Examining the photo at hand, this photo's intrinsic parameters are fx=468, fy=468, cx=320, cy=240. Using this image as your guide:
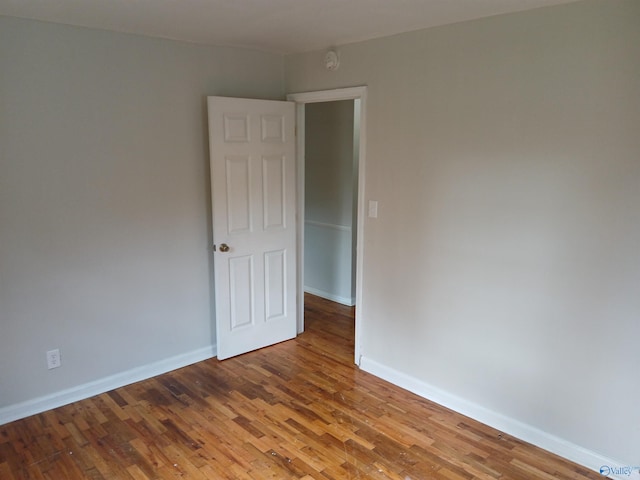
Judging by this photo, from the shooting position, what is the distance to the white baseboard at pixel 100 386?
2801 millimetres

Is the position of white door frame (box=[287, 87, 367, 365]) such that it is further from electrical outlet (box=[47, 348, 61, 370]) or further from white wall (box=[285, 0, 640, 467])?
electrical outlet (box=[47, 348, 61, 370])

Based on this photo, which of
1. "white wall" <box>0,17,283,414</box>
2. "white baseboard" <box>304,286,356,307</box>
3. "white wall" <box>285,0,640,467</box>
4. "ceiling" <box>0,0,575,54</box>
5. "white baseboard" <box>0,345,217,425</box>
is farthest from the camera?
"white baseboard" <box>304,286,356,307</box>

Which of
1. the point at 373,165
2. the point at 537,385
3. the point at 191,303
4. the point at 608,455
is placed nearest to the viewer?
the point at 608,455

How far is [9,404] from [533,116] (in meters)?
3.37

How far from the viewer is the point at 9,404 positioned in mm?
2771

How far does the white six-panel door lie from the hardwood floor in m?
0.45

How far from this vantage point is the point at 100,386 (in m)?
3.11

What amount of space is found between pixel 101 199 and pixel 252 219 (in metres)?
1.08

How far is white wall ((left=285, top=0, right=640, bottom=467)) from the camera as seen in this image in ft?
7.24

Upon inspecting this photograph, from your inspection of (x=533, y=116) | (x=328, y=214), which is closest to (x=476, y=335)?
(x=533, y=116)

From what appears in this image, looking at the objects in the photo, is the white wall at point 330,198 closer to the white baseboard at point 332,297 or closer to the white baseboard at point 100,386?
the white baseboard at point 332,297

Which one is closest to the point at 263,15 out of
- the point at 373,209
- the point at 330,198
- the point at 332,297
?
the point at 373,209

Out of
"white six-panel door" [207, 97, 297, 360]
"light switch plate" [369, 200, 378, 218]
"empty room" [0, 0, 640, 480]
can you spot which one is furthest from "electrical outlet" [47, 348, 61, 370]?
"light switch plate" [369, 200, 378, 218]

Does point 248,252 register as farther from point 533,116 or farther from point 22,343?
point 533,116
